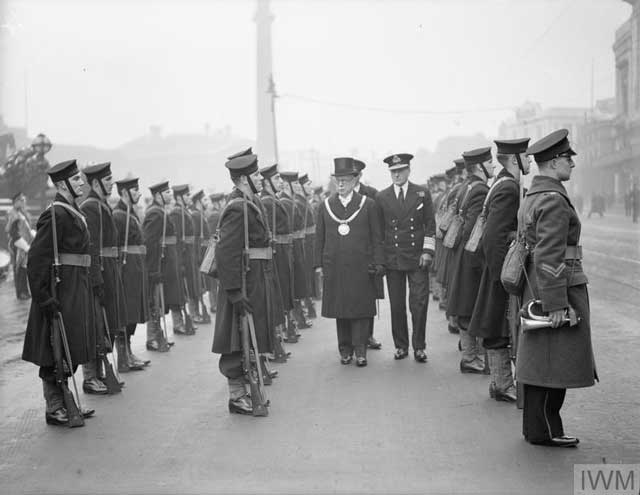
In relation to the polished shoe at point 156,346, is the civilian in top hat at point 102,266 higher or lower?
higher

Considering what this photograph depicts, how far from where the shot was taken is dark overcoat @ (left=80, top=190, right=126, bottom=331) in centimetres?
734

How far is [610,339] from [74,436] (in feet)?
21.5

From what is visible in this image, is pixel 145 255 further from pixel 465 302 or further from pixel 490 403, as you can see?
pixel 490 403

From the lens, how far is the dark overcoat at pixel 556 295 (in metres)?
4.86

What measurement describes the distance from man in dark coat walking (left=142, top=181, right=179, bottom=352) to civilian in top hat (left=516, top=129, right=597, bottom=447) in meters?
5.62

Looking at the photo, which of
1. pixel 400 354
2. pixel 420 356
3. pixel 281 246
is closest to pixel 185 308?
pixel 281 246

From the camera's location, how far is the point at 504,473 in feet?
15.1

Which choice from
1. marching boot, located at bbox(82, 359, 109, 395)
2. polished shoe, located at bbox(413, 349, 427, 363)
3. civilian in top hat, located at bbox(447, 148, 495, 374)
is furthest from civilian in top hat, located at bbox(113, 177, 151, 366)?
civilian in top hat, located at bbox(447, 148, 495, 374)

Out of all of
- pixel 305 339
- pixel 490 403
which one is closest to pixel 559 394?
pixel 490 403

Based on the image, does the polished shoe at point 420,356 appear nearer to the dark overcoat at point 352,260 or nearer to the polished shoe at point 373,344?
the dark overcoat at point 352,260

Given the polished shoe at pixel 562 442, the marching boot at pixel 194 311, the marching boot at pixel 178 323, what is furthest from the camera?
the marching boot at pixel 194 311

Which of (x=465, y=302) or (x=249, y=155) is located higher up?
(x=249, y=155)

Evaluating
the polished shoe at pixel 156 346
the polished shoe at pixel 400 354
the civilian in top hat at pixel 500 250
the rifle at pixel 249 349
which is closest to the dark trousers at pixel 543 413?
the civilian in top hat at pixel 500 250

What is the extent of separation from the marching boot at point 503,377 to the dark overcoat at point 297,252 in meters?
4.15
